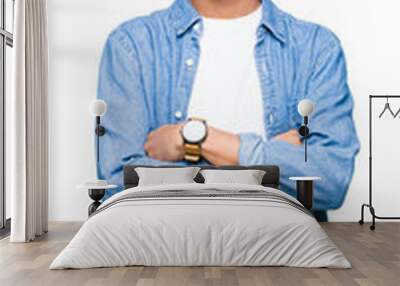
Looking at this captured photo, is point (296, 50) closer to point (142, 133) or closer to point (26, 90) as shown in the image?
point (142, 133)

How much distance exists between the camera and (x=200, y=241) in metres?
4.40

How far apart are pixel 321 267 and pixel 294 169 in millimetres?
2873

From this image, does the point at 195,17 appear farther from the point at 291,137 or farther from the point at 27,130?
the point at 27,130

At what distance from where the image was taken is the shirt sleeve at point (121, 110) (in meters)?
7.12

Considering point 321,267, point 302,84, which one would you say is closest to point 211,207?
point 321,267

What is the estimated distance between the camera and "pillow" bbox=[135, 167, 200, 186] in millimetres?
6422

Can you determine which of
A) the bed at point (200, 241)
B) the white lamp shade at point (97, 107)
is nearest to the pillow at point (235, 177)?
the white lamp shade at point (97, 107)

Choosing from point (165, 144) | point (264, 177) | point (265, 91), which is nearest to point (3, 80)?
point (165, 144)

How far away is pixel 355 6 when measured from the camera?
7203mm

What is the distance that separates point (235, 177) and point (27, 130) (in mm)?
2279

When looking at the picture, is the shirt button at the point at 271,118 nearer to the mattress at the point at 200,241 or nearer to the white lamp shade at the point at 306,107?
the white lamp shade at the point at 306,107

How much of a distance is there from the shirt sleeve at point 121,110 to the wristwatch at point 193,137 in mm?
342

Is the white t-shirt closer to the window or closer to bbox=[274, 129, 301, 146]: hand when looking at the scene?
bbox=[274, 129, 301, 146]: hand

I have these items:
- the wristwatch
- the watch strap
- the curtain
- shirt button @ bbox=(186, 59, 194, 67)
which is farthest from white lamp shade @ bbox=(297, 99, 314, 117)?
the curtain
